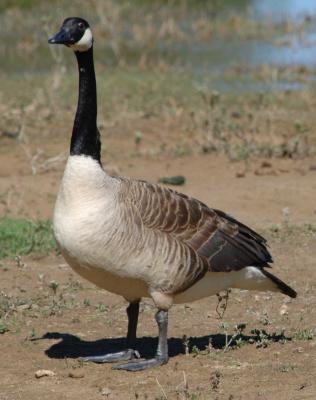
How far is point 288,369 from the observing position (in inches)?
217

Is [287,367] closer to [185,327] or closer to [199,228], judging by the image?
[199,228]

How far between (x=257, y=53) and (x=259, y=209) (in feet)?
40.1

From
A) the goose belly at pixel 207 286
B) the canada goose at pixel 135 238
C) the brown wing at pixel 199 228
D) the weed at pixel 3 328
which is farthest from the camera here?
the weed at pixel 3 328

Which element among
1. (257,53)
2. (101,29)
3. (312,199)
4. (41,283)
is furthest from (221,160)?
(101,29)

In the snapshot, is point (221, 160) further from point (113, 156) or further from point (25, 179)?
point (25, 179)

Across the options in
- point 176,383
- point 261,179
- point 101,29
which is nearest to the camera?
point 176,383

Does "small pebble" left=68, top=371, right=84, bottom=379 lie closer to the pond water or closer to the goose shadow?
the goose shadow

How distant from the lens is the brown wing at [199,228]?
5738 millimetres

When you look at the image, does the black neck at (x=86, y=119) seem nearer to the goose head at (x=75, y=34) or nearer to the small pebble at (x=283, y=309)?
the goose head at (x=75, y=34)

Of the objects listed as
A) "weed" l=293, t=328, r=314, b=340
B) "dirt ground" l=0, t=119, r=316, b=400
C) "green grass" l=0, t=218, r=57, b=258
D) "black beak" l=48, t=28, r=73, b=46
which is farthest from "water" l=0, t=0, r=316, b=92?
"black beak" l=48, t=28, r=73, b=46

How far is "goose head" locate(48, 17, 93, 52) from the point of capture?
5.70 m

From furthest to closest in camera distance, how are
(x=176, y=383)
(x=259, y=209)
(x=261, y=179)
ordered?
(x=261, y=179) < (x=259, y=209) < (x=176, y=383)

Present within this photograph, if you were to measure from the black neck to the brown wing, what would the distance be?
0.34 m

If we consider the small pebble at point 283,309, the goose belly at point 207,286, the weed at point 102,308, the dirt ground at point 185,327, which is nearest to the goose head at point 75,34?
the goose belly at point 207,286
